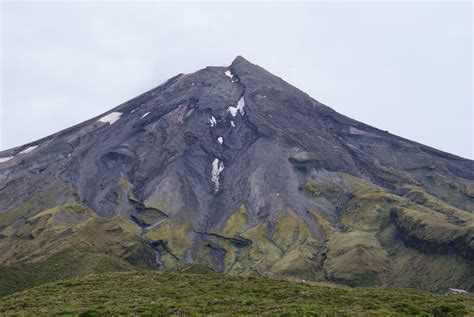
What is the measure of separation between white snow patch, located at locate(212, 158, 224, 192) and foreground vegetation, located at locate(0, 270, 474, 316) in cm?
11809

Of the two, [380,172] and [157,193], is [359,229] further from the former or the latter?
[157,193]

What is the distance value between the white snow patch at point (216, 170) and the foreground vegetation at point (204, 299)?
118 m

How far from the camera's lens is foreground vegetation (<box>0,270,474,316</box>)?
136 ft

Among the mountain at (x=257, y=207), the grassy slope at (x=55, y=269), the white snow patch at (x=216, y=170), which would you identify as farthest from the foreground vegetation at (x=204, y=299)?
the white snow patch at (x=216, y=170)

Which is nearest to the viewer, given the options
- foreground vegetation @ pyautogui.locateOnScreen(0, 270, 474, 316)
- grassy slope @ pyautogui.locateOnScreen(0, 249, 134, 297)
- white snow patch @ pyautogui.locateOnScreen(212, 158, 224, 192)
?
foreground vegetation @ pyautogui.locateOnScreen(0, 270, 474, 316)

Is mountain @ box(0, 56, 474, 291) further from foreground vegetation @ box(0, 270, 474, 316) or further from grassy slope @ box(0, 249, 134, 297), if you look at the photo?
foreground vegetation @ box(0, 270, 474, 316)

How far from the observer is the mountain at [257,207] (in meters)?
124

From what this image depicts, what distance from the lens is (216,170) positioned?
185750mm

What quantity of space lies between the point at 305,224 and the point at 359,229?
47.8 ft

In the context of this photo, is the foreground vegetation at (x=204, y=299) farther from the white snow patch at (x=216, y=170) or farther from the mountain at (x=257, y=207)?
the white snow patch at (x=216, y=170)

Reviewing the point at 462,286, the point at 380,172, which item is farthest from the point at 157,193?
the point at 462,286

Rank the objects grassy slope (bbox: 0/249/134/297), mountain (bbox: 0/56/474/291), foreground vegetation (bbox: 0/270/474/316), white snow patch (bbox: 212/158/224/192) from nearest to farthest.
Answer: foreground vegetation (bbox: 0/270/474/316), grassy slope (bbox: 0/249/134/297), mountain (bbox: 0/56/474/291), white snow patch (bbox: 212/158/224/192)

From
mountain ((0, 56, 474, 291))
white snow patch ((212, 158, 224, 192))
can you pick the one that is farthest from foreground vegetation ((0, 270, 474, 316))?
white snow patch ((212, 158, 224, 192))

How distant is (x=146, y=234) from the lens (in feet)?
484
